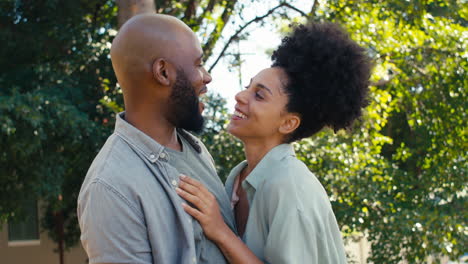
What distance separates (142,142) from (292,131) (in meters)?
0.83

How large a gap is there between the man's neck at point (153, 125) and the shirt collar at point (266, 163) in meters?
0.41

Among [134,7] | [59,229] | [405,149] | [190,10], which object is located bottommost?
[59,229]

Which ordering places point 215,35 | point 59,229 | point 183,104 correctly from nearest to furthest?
point 183,104
point 215,35
point 59,229

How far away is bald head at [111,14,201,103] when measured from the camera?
2.33m

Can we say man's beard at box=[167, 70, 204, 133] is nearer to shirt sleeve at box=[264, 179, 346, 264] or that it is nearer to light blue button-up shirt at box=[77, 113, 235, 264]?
light blue button-up shirt at box=[77, 113, 235, 264]

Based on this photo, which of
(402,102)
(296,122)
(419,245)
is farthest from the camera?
(402,102)

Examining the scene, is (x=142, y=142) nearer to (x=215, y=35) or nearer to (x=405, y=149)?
(x=215, y=35)

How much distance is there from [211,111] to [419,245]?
293cm

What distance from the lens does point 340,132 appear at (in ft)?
24.0

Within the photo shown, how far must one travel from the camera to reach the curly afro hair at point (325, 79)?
9.20ft

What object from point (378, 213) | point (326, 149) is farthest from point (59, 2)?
point (378, 213)

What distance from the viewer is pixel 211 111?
759cm

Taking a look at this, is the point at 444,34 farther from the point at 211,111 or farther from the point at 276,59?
the point at 276,59

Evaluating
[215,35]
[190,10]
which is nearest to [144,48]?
[215,35]
